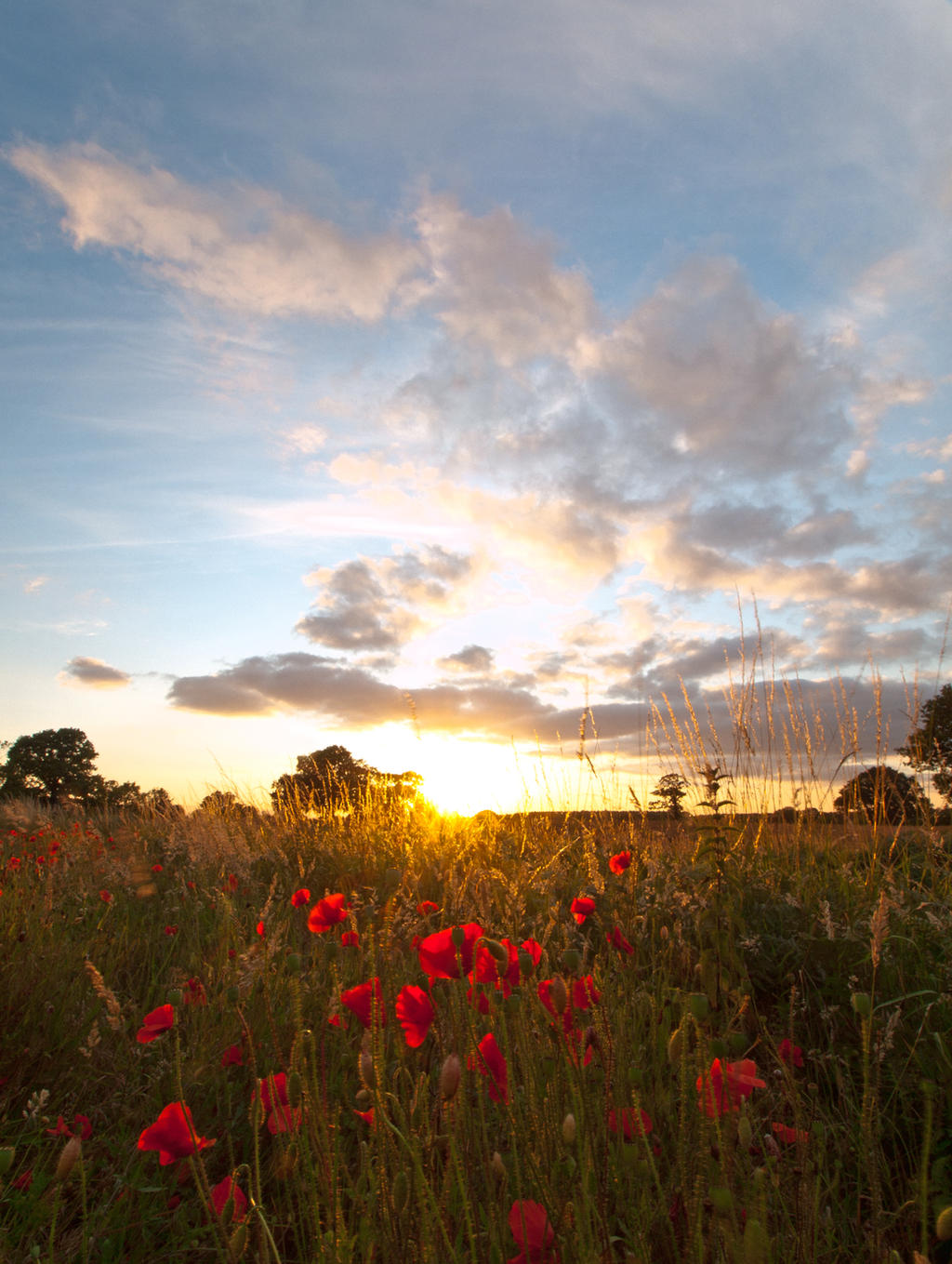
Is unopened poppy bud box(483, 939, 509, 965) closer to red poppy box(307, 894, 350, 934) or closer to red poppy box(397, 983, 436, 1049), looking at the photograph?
red poppy box(397, 983, 436, 1049)

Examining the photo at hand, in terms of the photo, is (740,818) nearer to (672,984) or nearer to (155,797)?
(672,984)

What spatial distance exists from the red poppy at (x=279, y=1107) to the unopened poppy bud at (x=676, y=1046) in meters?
0.67

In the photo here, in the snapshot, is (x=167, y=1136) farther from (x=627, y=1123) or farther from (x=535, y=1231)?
(x=627, y=1123)

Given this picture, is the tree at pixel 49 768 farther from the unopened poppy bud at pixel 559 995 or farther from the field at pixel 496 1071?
the unopened poppy bud at pixel 559 995

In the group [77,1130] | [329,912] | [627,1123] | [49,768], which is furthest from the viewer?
[49,768]

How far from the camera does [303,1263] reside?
140 centimetres

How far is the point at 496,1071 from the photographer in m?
1.45

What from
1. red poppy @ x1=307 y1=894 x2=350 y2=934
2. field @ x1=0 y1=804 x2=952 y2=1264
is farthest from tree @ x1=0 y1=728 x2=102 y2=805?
red poppy @ x1=307 y1=894 x2=350 y2=934

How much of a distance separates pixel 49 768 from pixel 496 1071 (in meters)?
31.2

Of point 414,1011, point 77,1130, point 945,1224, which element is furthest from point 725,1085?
point 77,1130

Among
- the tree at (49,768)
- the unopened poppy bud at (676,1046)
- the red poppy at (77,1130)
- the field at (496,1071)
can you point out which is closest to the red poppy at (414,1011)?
the field at (496,1071)

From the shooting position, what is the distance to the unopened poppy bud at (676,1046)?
1.25 meters

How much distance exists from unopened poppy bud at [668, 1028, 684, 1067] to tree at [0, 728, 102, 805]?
29818mm

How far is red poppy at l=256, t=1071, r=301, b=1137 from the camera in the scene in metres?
1.40
